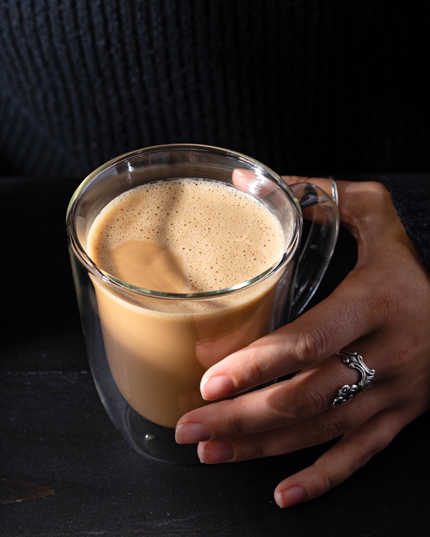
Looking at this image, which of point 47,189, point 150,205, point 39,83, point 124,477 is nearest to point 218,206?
point 150,205

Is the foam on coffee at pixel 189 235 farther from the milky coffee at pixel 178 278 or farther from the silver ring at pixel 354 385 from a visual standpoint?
the silver ring at pixel 354 385

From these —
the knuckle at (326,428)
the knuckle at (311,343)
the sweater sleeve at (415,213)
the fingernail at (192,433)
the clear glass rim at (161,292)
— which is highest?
the clear glass rim at (161,292)

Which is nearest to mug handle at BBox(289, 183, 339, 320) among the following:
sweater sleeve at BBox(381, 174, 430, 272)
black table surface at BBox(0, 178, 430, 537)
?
sweater sleeve at BBox(381, 174, 430, 272)

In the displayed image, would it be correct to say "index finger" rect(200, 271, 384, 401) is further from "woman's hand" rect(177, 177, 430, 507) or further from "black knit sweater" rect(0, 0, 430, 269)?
"black knit sweater" rect(0, 0, 430, 269)

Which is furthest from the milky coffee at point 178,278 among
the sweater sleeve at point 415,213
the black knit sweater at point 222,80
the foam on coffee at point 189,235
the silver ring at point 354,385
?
the black knit sweater at point 222,80

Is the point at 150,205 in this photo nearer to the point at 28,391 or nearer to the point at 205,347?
the point at 205,347

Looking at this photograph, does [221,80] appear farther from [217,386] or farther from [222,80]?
[217,386]
